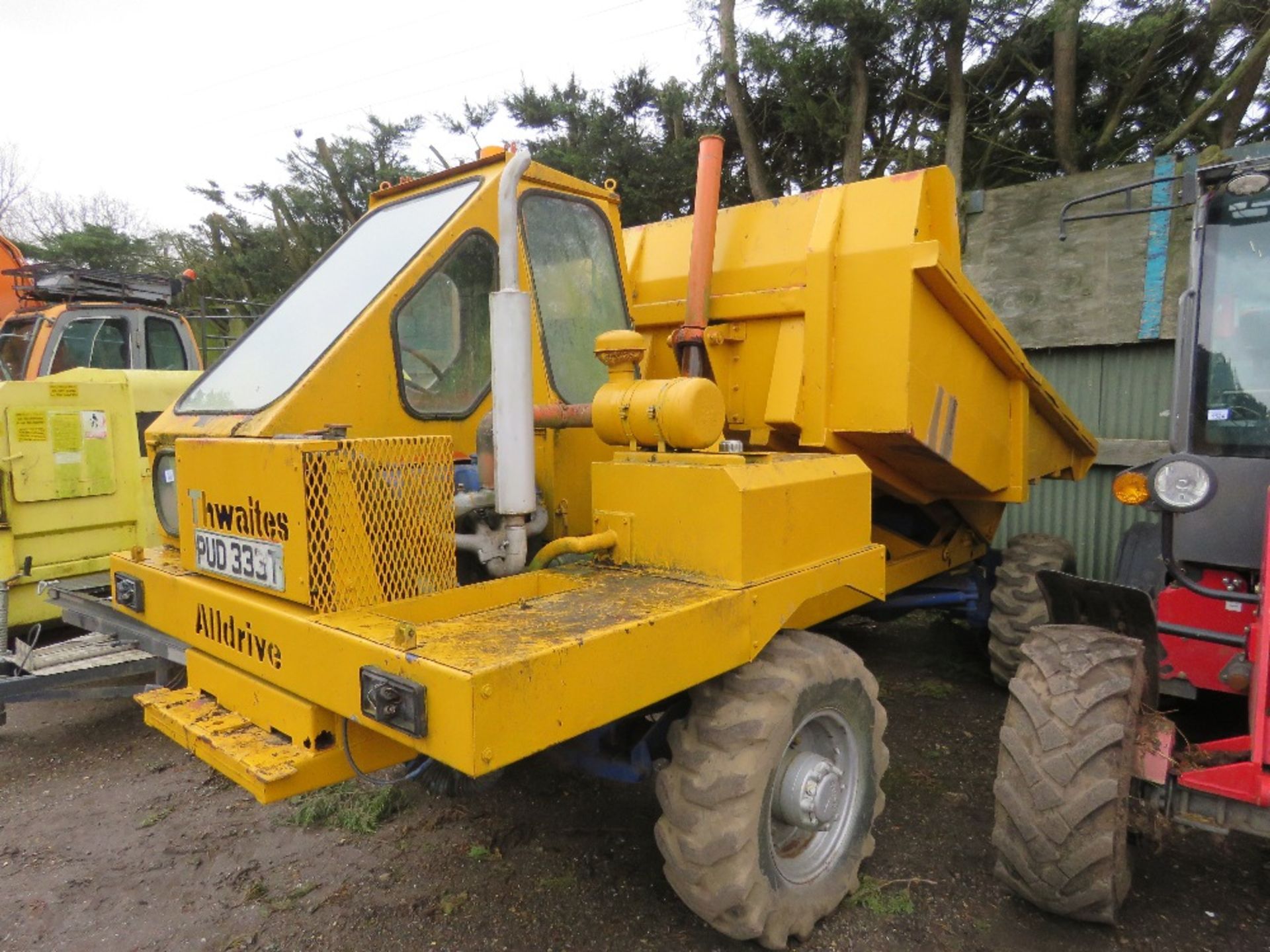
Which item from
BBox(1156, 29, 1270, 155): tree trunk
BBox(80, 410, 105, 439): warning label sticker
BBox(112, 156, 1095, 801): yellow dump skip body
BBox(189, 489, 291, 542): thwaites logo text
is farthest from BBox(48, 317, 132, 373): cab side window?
BBox(1156, 29, 1270, 155): tree trunk

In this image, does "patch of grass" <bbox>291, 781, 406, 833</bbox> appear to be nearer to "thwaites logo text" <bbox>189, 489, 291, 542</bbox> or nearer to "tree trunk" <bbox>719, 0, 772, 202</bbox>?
"thwaites logo text" <bbox>189, 489, 291, 542</bbox>

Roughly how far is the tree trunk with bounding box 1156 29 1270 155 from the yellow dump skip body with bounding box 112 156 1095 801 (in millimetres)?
6108

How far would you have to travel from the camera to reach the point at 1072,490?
7.36 m

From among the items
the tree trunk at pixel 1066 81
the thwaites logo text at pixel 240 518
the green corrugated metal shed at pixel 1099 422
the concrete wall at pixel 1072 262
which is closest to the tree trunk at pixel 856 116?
the tree trunk at pixel 1066 81

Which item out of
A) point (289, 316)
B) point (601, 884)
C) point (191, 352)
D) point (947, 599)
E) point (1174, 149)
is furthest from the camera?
point (1174, 149)

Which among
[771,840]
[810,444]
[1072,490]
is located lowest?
[771,840]

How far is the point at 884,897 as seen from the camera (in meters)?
3.00

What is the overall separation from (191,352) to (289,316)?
473cm

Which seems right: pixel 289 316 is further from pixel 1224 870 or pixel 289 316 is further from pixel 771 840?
pixel 1224 870

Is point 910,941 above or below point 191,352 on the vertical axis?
below

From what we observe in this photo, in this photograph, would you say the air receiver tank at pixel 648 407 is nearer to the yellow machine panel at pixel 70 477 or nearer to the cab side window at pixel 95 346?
the yellow machine panel at pixel 70 477

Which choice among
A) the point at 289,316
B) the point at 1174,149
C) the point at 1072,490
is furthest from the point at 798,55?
the point at 289,316

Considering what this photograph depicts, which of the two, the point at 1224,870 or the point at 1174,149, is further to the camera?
the point at 1174,149

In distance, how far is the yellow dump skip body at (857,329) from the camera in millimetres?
3561
